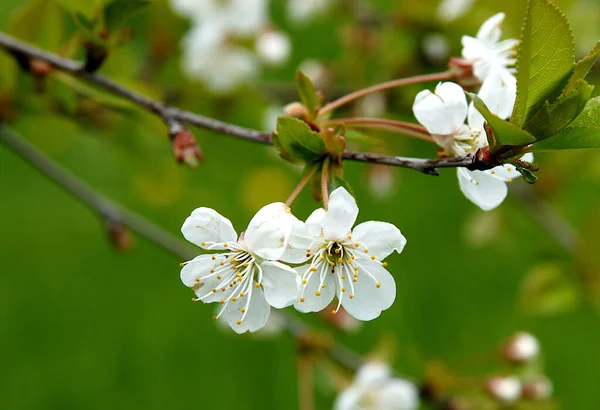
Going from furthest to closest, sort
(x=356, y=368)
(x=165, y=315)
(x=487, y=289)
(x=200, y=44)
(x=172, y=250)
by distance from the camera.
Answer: (x=487, y=289), (x=165, y=315), (x=200, y=44), (x=356, y=368), (x=172, y=250)

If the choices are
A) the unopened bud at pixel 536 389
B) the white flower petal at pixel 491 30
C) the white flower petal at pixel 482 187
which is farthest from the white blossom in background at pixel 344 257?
the unopened bud at pixel 536 389

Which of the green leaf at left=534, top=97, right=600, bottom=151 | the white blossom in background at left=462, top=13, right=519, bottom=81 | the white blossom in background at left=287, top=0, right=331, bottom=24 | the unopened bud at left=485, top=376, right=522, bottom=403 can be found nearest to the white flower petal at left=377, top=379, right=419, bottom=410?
the unopened bud at left=485, top=376, right=522, bottom=403

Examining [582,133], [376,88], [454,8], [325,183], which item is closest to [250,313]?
[325,183]

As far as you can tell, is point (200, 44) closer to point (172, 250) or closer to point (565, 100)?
point (172, 250)

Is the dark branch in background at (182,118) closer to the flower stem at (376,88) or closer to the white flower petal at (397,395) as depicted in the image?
the flower stem at (376,88)

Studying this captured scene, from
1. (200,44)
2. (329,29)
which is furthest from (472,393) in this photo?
(329,29)

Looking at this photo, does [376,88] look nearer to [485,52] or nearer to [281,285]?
[485,52]
